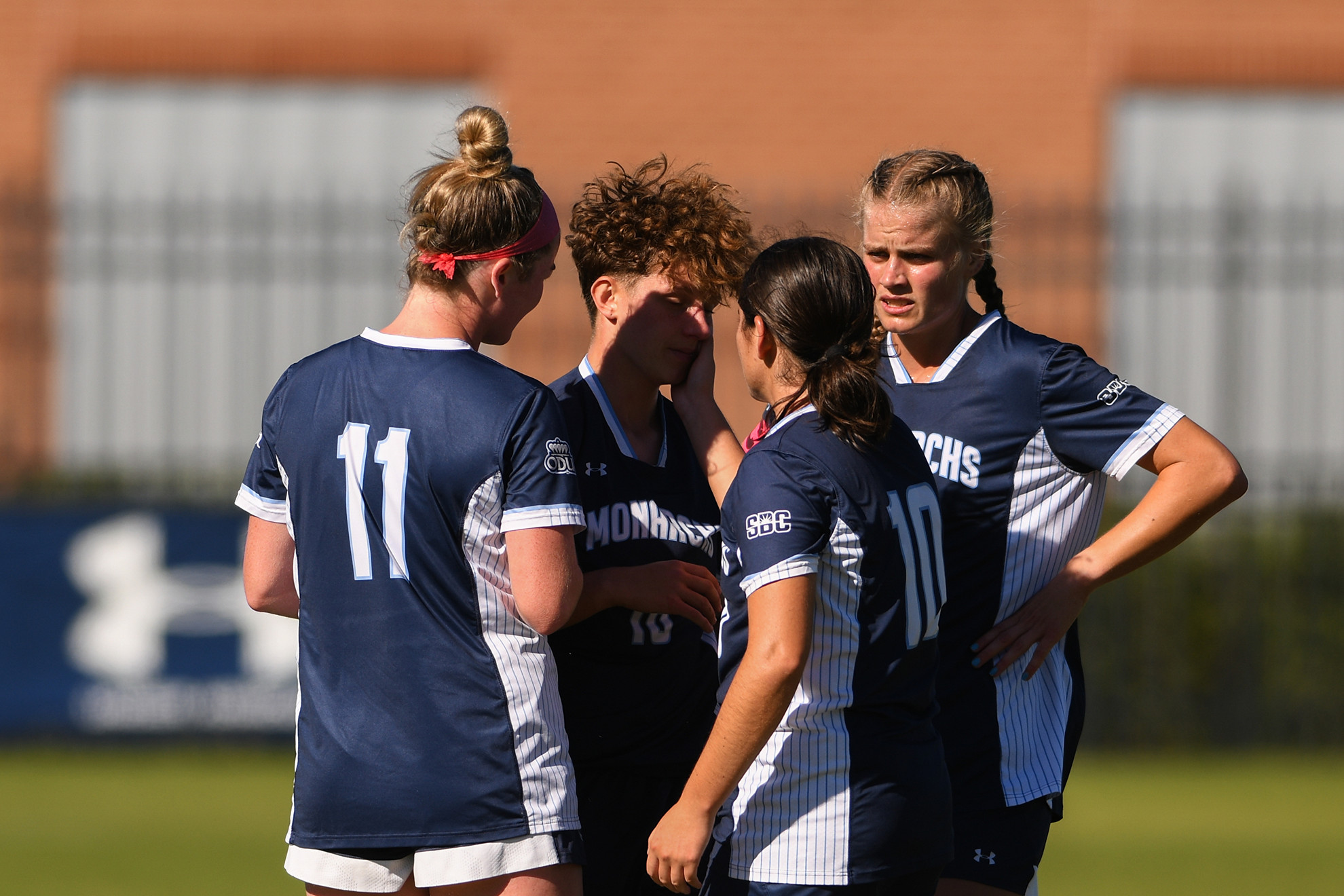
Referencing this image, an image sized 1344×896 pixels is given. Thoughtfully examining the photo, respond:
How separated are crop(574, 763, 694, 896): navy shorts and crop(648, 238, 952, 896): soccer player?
0.42m

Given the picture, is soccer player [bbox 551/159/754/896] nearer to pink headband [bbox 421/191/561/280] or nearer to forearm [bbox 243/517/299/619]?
pink headband [bbox 421/191/561/280]

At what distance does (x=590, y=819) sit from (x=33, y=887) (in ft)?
13.1

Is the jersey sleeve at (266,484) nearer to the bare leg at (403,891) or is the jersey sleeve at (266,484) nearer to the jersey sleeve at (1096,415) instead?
the bare leg at (403,891)

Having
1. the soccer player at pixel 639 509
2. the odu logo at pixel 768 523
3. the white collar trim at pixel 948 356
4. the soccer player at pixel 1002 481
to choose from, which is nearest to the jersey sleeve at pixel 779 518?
the odu logo at pixel 768 523

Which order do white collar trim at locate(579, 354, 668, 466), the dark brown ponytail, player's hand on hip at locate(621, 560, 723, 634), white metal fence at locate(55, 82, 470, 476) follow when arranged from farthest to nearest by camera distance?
white metal fence at locate(55, 82, 470, 476), white collar trim at locate(579, 354, 668, 466), player's hand on hip at locate(621, 560, 723, 634), the dark brown ponytail

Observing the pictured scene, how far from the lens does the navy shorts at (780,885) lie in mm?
2613

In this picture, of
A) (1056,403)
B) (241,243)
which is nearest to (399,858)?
(1056,403)

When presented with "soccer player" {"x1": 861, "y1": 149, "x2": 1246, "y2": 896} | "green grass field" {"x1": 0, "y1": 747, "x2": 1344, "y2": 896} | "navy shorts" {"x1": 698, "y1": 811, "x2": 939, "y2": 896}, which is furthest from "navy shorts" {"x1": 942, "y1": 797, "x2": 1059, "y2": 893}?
"green grass field" {"x1": 0, "y1": 747, "x2": 1344, "y2": 896}

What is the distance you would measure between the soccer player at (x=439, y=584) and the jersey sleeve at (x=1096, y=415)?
1041 mm

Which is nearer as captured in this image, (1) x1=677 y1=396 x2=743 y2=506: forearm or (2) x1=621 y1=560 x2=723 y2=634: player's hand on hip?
(2) x1=621 y1=560 x2=723 y2=634: player's hand on hip

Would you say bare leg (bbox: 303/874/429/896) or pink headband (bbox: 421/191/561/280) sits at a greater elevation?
pink headband (bbox: 421/191/561/280)

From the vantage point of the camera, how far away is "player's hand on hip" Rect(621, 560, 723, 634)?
116 inches

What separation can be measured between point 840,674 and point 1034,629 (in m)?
0.65

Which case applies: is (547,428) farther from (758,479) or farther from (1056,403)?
(1056,403)
